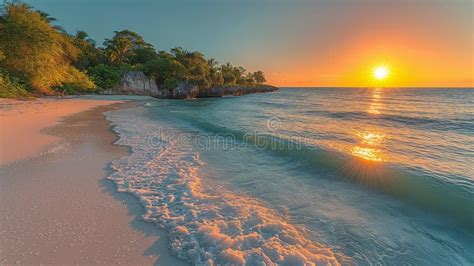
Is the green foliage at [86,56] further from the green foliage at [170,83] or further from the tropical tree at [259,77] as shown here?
the tropical tree at [259,77]

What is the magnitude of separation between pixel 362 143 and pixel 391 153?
1.65m

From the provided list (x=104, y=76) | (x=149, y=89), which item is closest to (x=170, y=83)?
(x=149, y=89)

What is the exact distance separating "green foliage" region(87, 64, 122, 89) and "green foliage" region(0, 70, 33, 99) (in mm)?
19927

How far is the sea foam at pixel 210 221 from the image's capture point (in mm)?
2896

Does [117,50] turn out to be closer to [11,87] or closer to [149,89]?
[149,89]

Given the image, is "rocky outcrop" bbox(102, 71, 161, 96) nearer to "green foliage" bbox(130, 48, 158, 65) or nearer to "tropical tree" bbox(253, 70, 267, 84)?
"green foliage" bbox(130, 48, 158, 65)

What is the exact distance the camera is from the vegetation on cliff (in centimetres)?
2220

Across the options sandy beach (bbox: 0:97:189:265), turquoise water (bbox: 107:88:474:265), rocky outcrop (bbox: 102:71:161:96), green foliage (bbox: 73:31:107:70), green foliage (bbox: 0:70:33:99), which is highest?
green foliage (bbox: 73:31:107:70)

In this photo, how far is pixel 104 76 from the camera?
4312 centimetres

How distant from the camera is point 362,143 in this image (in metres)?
10.1

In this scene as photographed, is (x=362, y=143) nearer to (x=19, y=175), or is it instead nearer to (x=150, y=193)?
(x=150, y=193)

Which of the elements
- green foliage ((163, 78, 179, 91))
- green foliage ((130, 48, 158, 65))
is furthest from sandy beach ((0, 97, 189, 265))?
green foliage ((130, 48, 158, 65))

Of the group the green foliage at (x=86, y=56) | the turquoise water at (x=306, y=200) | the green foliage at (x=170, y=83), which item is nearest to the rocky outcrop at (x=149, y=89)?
the green foliage at (x=170, y=83)

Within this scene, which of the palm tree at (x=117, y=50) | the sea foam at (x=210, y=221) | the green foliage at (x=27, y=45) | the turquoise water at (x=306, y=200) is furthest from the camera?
the palm tree at (x=117, y=50)
